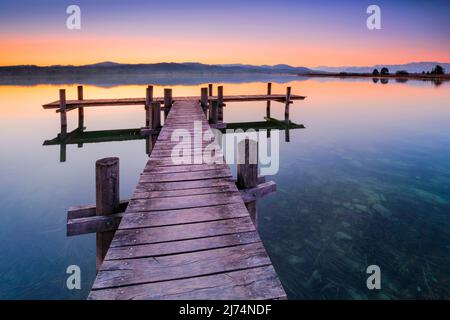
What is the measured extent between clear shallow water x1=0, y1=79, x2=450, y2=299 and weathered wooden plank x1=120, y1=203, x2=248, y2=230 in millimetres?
2329

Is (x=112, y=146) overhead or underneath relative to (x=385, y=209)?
overhead

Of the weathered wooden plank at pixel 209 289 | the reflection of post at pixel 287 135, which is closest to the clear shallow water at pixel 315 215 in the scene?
the reflection of post at pixel 287 135

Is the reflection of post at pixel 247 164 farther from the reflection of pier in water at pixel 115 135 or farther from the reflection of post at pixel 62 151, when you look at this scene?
the reflection of post at pixel 62 151

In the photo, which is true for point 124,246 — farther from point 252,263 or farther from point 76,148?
point 76,148

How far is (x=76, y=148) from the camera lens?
46.9 feet

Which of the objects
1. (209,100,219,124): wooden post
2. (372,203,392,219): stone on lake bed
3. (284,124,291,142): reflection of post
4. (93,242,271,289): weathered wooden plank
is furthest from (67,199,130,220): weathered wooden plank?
(284,124,291,142): reflection of post

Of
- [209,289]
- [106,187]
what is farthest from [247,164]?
[209,289]

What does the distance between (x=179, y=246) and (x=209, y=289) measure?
2.08 feet

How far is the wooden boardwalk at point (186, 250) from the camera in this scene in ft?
7.13

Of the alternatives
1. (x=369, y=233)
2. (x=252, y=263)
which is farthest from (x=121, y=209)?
(x=369, y=233)

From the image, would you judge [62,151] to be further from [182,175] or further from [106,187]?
[106,187]

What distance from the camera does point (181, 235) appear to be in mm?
2893

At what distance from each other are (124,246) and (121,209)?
136 cm
